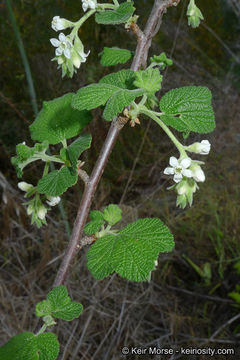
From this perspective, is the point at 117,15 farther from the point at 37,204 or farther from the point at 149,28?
the point at 37,204

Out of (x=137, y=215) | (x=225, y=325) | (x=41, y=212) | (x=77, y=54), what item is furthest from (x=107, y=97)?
(x=137, y=215)

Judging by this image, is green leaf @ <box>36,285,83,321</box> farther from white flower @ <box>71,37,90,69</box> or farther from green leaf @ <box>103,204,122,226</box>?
white flower @ <box>71,37,90,69</box>

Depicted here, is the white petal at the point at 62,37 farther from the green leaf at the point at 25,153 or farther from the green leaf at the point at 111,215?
the green leaf at the point at 111,215

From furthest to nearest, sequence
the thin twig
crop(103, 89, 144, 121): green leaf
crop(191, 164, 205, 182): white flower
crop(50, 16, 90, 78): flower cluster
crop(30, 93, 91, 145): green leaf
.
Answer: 1. the thin twig
2. crop(30, 93, 91, 145): green leaf
3. crop(50, 16, 90, 78): flower cluster
4. crop(191, 164, 205, 182): white flower
5. crop(103, 89, 144, 121): green leaf

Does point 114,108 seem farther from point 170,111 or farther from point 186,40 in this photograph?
point 186,40

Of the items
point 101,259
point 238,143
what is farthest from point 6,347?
point 238,143

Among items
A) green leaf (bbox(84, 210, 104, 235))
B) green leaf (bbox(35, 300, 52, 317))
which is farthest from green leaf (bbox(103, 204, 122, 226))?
green leaf (bbox(35, 300, 52, 317))

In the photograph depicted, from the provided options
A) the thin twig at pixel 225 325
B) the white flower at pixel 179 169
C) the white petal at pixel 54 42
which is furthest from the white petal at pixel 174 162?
the thin twig at pixel 225 325
